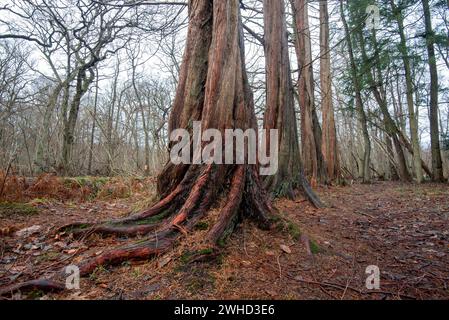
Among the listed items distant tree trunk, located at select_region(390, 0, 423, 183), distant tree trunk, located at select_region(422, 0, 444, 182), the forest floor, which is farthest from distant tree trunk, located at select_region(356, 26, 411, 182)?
the forest floor

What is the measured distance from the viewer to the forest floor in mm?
2123

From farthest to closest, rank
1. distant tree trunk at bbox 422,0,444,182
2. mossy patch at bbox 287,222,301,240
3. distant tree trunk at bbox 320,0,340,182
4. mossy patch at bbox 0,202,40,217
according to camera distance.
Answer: distant tree trunk at bbox 320,0,340,182, distant tree trunk at bbox 422,0,444,182, mossy patch at bbox 0,202,40,217, mossy patch at bbox 287,222,301,240

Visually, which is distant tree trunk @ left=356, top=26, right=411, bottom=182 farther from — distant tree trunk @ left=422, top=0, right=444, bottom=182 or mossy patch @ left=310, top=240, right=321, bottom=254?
mossy patch @ left=310, top=240, right=321, bottom=254

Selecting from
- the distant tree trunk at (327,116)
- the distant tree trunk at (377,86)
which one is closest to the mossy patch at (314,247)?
the distant tree trunk at (327,116)

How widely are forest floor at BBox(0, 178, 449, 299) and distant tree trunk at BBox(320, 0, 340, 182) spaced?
6.17 meters

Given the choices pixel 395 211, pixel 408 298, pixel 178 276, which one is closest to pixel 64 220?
pixel 178 276

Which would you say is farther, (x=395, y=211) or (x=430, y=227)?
(x=395, y=211)

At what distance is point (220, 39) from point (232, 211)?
2.20 meters

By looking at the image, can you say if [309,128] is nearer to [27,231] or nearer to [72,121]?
[27,231]

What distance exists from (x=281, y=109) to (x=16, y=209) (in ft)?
17.0

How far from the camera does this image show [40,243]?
117 inches

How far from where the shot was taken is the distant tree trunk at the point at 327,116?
33.2ft
